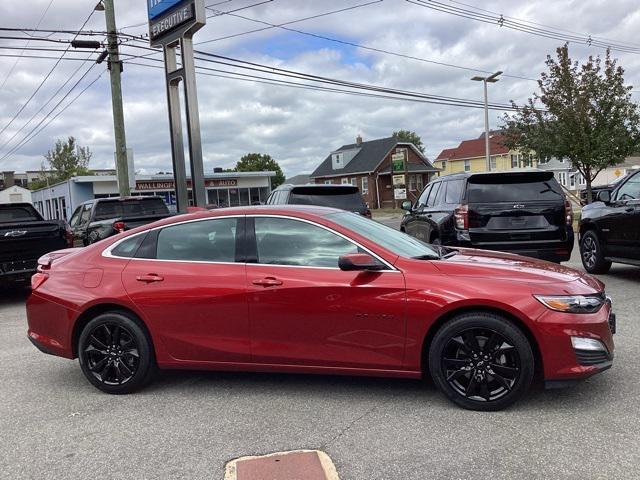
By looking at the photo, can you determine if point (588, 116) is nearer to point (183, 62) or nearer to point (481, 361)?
point (183, 62)

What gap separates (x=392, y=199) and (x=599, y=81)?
32.8m

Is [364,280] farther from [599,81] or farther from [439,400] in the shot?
[599,81]

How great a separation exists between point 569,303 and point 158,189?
39.5 metres

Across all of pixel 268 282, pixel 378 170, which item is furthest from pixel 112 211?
pixel 378 170

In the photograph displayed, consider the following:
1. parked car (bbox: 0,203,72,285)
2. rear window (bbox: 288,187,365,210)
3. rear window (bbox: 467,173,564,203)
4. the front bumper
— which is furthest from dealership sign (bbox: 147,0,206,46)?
the front bumper

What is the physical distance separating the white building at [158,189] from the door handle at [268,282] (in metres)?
33.6

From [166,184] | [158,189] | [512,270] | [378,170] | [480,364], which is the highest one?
[378,170]

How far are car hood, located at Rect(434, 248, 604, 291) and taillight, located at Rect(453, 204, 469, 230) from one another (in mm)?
3600

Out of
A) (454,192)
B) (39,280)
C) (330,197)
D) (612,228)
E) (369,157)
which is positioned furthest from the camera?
(369,157)

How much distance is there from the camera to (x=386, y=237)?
15.6 feet

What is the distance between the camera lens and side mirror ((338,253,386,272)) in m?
4.07

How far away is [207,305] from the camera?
4.43 meters

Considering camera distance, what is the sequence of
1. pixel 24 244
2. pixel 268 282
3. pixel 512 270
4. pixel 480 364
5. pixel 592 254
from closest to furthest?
1. pixel 480 364
2. pixel 512 270
3. pixel 268 282
4. pixel 24 244
5. pixel 592 254

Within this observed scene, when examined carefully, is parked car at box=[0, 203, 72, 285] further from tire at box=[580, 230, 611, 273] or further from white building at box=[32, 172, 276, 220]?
white building at box=[32, 172, 276, 220]
